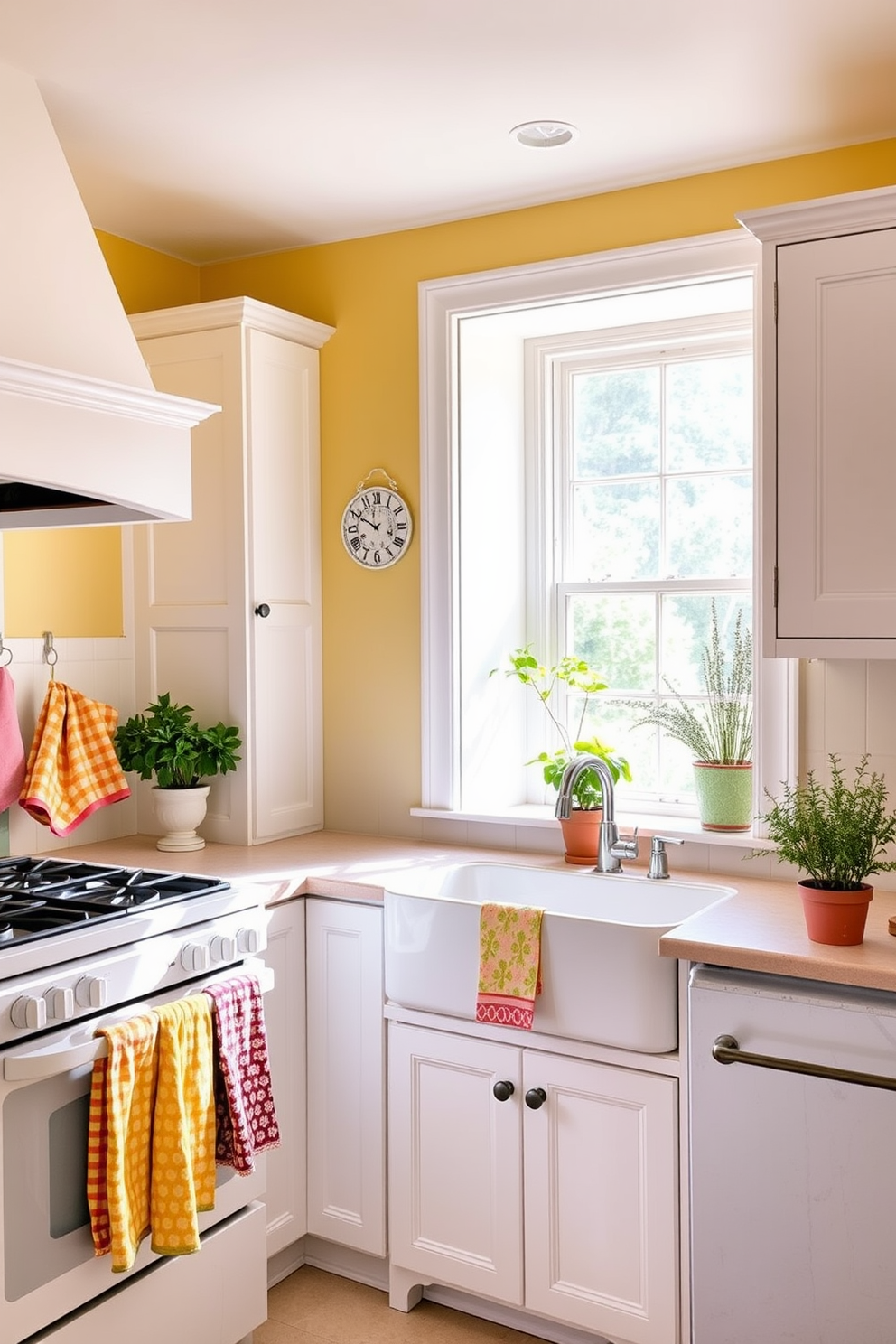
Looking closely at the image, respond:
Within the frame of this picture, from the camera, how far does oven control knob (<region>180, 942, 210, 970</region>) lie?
2.25m

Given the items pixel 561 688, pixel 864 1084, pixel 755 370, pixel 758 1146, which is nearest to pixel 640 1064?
pixel 758 1146

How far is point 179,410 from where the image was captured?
242 centimetres

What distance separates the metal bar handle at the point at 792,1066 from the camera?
6.44ft

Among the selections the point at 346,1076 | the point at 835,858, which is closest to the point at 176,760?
the point at 346,1076

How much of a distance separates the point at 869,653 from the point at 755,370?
0.72 metres

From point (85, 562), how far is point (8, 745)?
0.58m

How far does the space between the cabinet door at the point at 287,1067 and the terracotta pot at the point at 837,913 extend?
1136mm

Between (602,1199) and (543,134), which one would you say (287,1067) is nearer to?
(602,1199)


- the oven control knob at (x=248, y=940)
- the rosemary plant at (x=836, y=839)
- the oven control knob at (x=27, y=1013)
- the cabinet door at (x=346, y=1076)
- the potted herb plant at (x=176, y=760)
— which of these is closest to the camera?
the oven control knob at (x=27, y=1013)

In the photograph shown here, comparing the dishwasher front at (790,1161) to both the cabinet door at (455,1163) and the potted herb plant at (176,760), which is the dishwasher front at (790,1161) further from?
the potted herb plant at (176,760)

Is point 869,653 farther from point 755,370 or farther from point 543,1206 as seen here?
point 543,1206

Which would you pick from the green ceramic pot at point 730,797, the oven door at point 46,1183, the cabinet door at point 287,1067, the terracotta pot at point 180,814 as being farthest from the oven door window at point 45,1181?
the green ceramic pot at point 730,797

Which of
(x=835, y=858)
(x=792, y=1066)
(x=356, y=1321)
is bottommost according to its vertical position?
(x=356, y=1321)

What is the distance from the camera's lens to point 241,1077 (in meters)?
2.29
